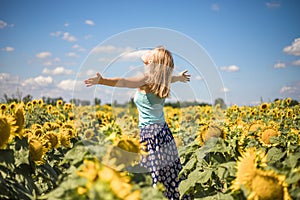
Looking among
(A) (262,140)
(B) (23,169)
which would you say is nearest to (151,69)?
Result: (A) (262,140)

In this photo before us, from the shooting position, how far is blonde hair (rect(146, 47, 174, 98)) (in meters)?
4.11

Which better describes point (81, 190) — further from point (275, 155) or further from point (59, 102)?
point (59, 102)

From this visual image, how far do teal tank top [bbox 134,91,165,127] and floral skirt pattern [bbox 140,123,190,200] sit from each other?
71mm

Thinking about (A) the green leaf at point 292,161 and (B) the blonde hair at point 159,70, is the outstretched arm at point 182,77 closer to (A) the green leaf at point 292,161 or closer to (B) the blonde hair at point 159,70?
(B) the blonde hair at point 159,70

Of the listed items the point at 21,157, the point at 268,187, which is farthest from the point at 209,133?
the point at 268,187

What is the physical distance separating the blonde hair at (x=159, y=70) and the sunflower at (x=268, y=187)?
2504 mm

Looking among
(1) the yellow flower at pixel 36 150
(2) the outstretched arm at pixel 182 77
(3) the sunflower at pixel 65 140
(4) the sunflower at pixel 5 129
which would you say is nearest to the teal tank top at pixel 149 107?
(2) the outstretched arm at pixel 182 77

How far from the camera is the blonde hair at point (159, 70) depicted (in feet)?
13.5

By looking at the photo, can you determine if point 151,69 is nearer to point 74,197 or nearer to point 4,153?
point 4,153

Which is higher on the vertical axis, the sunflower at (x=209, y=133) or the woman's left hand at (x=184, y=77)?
the woman's left hand at (x=184, y=77)

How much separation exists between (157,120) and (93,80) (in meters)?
1.22

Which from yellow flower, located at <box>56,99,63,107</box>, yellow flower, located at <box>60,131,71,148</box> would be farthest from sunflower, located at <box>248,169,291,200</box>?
yellow flower, located at <box>56,99,63,107</box>

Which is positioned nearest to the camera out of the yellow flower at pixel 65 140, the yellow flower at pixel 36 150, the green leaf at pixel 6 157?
the green leaf at pixel 6 157

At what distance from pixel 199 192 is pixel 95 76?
1.31m
